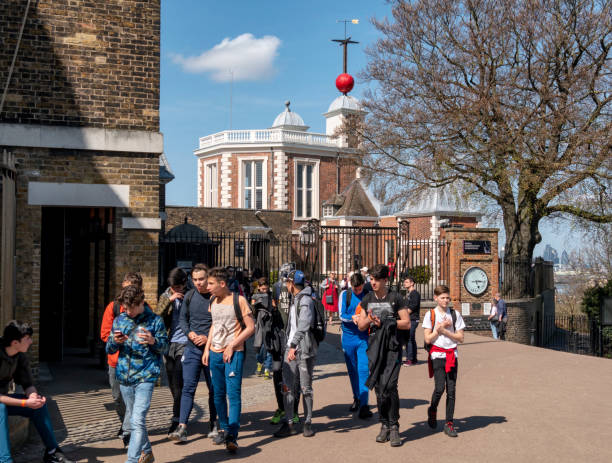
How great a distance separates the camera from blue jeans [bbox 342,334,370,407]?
7961 mm

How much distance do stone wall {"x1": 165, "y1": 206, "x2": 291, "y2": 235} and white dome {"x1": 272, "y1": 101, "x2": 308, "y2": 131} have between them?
13.4 m

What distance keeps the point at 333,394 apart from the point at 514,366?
4.74 metres

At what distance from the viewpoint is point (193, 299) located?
7.10m

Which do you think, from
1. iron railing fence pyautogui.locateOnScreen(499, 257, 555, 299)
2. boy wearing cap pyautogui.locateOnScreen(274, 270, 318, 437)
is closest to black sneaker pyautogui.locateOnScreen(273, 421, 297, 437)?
boy wearing cap pyautogui.locateOnScreen(274, 270, 318, 437)

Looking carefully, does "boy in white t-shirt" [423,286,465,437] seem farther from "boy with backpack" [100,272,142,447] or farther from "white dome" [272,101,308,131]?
"white dome" [272,101,308,131]

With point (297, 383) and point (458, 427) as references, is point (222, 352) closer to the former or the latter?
point (297, 383)

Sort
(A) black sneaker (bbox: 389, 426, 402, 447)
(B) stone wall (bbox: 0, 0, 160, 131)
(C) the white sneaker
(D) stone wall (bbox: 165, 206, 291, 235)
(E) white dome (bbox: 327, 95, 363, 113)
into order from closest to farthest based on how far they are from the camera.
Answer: (A) black sneaker (bbox: 389, 426, 402, 447), (C) the white sneaker, (B) stone wall (bbox: 0, 0, 160, 131), (D) stone wall (bbox: 165, 206, 291, 235), (E) white dome (bbox: 327, 95, 363, 113)

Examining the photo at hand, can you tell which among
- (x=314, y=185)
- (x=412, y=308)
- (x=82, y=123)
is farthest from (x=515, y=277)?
(x=314, y=185)

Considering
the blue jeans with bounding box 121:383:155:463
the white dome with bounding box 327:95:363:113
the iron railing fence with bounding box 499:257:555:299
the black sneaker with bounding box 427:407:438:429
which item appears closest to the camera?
the blue jeans with bounding box 121:383:155:463

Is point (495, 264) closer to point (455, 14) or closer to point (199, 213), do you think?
point (455, 14)

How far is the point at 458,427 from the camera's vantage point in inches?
302

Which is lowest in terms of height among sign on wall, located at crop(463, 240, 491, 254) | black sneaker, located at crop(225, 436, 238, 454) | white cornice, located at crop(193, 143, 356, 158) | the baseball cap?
black sneaker, located at crop(225, 436, 238, 454)

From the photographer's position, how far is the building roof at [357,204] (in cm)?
4484

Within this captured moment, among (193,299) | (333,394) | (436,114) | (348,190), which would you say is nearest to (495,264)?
(436,114)
